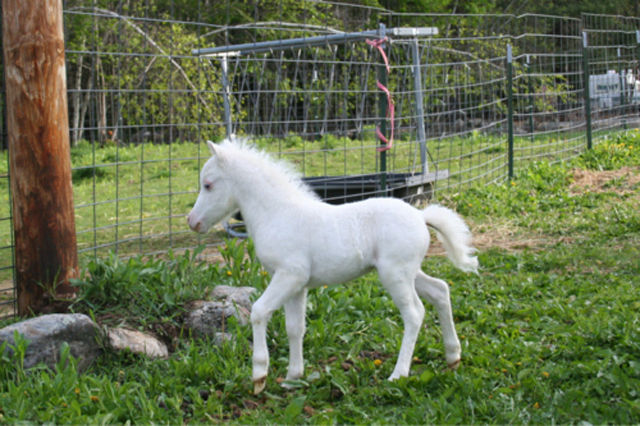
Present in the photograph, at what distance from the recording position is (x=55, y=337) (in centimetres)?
412

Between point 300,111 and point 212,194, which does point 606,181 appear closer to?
point 300,111

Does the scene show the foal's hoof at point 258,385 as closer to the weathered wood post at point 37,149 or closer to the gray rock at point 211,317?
the gray rock at point 211,317

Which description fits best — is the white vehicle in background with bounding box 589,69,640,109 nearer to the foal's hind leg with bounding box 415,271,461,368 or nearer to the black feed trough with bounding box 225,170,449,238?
the black feed trough with bounding box 225,170,449,238

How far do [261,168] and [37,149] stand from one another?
155 cm

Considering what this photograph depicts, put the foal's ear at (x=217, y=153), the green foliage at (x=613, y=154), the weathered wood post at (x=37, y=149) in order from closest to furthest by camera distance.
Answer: the foal's ear at (x=217, y=153) → the weathered wood post at (x=37, y=149) → the green foliage at (x=613, y=154)

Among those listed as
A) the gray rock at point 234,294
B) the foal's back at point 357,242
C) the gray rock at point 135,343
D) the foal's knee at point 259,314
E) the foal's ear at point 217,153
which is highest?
the foal's ear at point 217,153

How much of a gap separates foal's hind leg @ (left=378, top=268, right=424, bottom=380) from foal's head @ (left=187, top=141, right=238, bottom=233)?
3.29 ft

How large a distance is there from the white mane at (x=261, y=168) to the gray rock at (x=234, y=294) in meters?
1.09

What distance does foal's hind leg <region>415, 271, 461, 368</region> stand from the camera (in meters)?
4.09

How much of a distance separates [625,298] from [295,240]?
2695 millimetres

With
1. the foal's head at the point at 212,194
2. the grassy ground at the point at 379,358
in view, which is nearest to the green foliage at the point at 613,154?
the grassy ground at the point at 379,358

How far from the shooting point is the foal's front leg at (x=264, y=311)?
12.5 feet

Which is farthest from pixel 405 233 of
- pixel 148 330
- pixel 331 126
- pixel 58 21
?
pixel 331 126

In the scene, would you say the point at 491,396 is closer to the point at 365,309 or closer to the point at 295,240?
the point at 295,240
